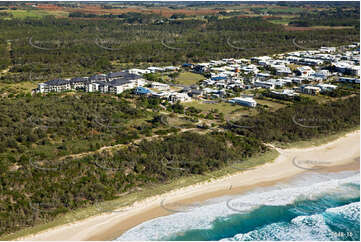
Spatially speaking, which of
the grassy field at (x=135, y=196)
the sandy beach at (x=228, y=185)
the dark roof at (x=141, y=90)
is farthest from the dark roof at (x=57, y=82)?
the sandy beach at (x=228, y=185)

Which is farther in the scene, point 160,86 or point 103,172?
point 160,86

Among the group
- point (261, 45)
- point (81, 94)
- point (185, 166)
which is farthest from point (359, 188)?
point (261, 45)

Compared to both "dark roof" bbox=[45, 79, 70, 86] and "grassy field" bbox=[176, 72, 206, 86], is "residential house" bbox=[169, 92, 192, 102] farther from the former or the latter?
"dark roof" bbox=[45, 79, 70, 86]

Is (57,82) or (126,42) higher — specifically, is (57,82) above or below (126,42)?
below

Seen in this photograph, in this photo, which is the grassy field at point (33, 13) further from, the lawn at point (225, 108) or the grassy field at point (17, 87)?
the lawn at point (225, 108)

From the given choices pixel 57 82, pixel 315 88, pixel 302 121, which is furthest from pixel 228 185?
pixel 57 82

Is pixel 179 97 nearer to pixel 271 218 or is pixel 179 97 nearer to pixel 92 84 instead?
pixel 92 84

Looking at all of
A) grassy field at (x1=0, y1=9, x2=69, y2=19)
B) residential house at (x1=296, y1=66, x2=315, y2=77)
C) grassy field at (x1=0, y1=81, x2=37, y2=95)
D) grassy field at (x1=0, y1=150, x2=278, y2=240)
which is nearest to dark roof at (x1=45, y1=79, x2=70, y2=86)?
grassy field at (x1=0, y1=81, x2=37, y2=95)
